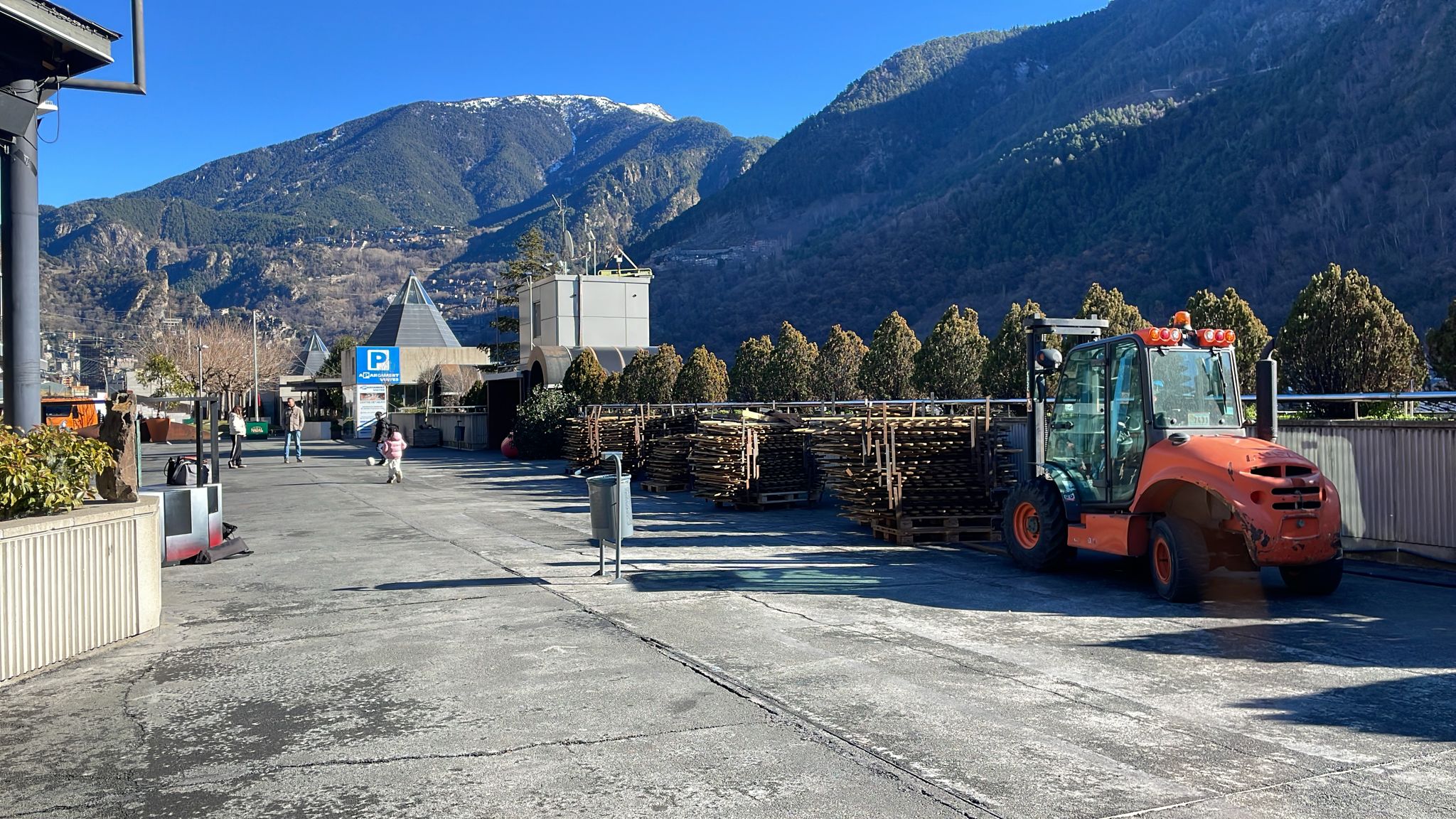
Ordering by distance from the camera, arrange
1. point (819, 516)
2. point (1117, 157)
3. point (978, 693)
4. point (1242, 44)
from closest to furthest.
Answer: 1. point (978, 693)
2. point (819, 516)
3. point (1117, 157)
4. point (1242, 44)

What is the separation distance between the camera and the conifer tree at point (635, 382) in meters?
38.5

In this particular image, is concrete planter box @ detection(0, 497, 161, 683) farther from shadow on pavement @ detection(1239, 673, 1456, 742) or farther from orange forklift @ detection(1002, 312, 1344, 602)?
orange forklift @ detection(1002, 312, 1344, 602)

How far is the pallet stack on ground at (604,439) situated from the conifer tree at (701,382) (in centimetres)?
461

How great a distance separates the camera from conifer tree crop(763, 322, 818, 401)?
118 feet

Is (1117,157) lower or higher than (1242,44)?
lower

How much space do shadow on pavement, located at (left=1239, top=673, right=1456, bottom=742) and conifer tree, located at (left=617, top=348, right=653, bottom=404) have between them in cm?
3192

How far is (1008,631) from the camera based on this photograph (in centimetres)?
887

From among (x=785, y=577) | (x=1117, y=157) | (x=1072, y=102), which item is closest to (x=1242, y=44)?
(x=1072, y=102)

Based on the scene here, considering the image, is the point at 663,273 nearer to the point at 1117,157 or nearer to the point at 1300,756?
the point at 1117,157

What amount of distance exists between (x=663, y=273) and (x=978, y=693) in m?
129

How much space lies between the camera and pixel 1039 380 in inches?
503

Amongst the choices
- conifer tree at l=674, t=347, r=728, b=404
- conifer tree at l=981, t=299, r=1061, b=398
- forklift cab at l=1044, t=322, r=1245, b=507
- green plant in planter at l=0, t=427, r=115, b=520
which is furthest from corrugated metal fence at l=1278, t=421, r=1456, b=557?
conifer tree at l=674, t=347, r=728, b=404

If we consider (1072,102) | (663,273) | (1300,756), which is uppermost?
(1072,102)

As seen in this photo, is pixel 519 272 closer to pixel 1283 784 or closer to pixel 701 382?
pixel 701 382
